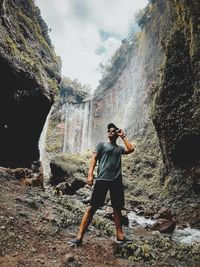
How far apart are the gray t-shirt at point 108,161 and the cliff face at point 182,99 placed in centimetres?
751

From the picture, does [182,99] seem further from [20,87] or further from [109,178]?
[109,178]

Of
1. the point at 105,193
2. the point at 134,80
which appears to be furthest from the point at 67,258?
the point at 134,80

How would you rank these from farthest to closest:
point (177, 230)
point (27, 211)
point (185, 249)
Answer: point (177, 230), point (27, 211), point (185, 249)

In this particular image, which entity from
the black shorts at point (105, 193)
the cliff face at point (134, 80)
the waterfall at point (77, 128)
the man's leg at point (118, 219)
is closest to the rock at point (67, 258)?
the black shorts at point (105, 193)

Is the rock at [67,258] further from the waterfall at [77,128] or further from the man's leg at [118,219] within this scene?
the waterfall at [77,128]

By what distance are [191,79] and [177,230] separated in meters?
7.19

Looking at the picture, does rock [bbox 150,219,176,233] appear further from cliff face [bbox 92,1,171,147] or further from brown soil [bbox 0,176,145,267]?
cliff face [bbox 92,1,171,147]

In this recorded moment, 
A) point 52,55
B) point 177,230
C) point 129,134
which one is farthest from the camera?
point 129,134

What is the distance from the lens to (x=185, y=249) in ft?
22.1

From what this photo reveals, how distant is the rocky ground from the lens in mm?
4844

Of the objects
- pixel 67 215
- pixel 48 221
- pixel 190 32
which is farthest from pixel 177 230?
pixel 190 32

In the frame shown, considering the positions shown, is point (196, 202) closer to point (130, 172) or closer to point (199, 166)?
point (199, 166)

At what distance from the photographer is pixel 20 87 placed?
16109mm

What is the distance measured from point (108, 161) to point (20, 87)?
11.6 m
